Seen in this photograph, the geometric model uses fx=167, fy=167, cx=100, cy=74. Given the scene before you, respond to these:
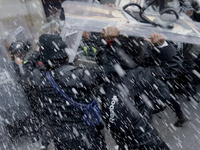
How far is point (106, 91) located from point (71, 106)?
18.1 inches

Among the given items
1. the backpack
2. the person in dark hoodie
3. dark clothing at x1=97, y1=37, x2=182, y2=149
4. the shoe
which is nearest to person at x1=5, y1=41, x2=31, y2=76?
the person in dark hoodie

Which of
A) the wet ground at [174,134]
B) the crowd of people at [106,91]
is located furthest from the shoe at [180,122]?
the crowd of people at [106,91]

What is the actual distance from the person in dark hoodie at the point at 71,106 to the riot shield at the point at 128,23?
37 cm

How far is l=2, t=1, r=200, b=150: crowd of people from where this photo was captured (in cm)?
189

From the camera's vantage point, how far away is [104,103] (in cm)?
201

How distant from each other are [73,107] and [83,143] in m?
0.50

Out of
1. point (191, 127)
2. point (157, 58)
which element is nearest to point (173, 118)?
point (191, 127)

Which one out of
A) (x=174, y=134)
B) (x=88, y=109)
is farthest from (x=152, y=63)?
(x=174, y=134)

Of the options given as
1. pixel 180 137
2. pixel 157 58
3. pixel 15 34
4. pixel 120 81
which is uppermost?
pixel 157 58

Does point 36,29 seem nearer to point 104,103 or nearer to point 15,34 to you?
point 15,34

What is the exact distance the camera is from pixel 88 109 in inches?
80.5

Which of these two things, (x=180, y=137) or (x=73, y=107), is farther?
(x=180, y=137)

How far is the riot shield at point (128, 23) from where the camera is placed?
6.55 feet

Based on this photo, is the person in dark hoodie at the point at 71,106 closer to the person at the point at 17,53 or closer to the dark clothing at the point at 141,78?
the dark clothing at the point at 141,78
